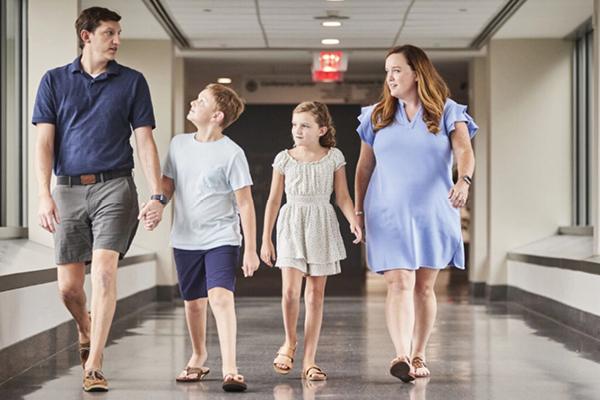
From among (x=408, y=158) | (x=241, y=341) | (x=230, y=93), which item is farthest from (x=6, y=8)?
(x=408, y=158)

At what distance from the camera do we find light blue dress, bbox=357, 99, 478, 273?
17.5 feet

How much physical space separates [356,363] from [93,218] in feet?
6.23

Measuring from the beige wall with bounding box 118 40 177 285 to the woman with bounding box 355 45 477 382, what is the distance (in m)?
7.31

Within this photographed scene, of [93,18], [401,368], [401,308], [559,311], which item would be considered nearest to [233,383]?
[401,368]

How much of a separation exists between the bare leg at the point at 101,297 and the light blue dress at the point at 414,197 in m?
1.26

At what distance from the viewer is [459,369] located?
592cm

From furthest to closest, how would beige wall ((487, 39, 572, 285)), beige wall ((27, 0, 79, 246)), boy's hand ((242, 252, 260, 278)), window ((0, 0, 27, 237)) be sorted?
beige wall ((487, 39, 572, 285))
window ((0, 0, 27, 237))
beige wall ((27, 0, 79, 246))
boy's hand ((242, 252, 260, 278))

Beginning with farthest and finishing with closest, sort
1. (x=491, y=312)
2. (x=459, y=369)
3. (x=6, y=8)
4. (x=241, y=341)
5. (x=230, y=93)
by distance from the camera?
(x=491, y=312), (x=6, y=8), (x=241, y=341), (x=459, y=369), (x=230, y=93)

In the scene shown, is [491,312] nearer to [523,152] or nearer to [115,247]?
[523,152]

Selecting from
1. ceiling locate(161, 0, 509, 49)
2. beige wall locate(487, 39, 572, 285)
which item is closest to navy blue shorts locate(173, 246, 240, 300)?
ceiling locate(161, 0, 509, 49)

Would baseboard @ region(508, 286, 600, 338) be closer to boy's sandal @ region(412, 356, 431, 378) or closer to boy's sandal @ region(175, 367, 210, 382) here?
boy's sandal @ region(412, 356, 431, 378)

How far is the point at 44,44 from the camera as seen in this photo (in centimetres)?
823

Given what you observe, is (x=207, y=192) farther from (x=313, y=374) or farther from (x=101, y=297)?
(x=313, y=374)

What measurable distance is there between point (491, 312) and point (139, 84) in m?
6.14
